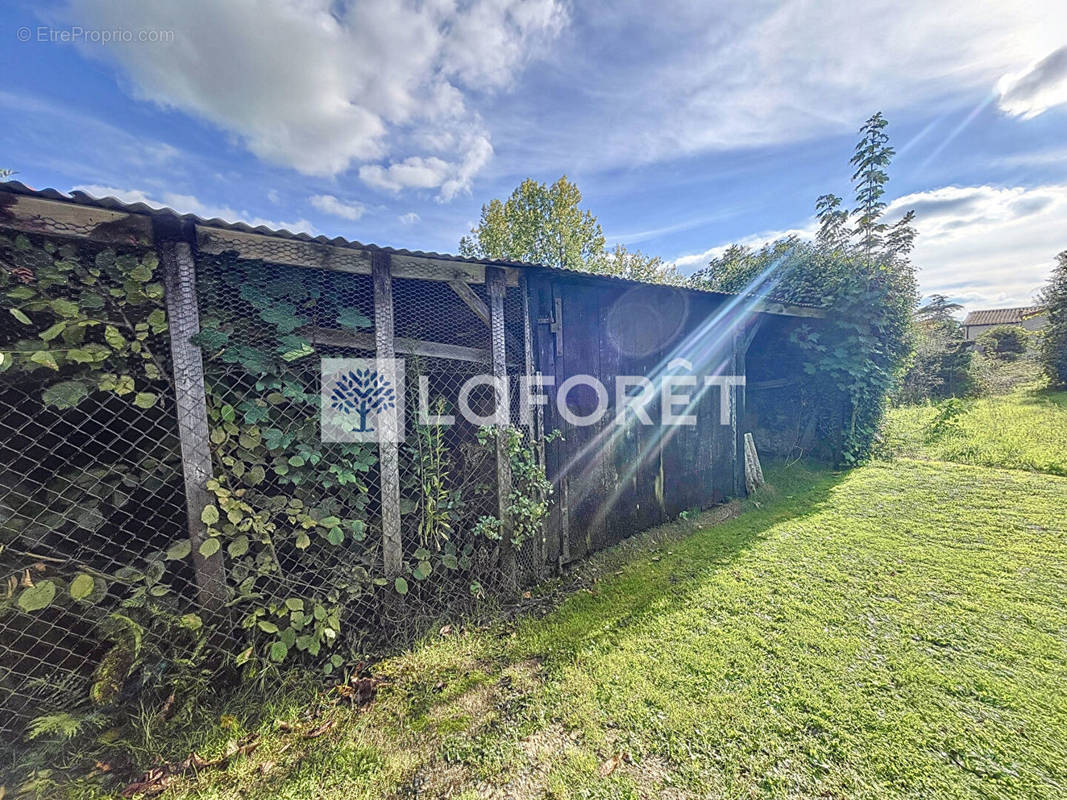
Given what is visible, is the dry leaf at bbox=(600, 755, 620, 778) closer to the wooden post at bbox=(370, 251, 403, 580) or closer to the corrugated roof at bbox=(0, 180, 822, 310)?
the wooden post at bbox=(370, 251, 403, 580)

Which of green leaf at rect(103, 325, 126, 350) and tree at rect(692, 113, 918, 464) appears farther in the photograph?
tree at rect(692, 113, 918, 464)

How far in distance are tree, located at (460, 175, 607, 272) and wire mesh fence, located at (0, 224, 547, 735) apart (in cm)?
1705

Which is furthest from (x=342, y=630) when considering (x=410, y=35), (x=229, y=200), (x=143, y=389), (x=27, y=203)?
(x=410, y=35)

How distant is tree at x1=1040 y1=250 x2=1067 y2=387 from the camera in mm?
10797

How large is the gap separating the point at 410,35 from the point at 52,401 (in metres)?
3.88

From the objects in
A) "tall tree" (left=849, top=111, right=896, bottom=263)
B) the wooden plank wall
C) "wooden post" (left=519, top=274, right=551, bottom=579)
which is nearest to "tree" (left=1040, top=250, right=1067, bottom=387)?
"tall tree" (left=849, top=111, right=896, bottom=263)

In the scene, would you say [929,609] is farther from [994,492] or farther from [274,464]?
[274,464]

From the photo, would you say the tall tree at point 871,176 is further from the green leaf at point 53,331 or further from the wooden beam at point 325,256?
the green leaf at point 53,331

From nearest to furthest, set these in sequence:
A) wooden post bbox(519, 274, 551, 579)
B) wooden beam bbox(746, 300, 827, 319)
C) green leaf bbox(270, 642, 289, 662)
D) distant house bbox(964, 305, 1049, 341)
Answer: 1. green leaf bbox(270, 642, 289, 662)
2. wooden post bbox(519, 274, 551, 579)
3. wooden beam bbox(746, 300, 827, 319)
4. distant house bbox(964, 305, 1049, 341)

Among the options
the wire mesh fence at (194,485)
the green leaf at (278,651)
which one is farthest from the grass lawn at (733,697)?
the wire mesh fence at (194,485)

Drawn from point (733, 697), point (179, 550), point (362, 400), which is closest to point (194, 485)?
point (179, 550)

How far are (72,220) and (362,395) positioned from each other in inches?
58.9

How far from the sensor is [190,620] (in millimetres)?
1909

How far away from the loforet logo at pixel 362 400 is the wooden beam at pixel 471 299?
0.68m
